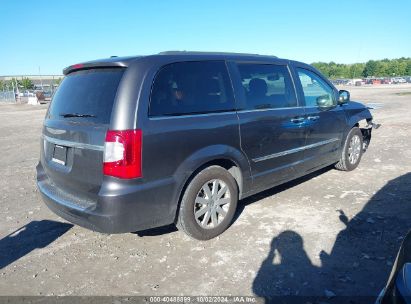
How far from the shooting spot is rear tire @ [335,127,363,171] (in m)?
6.21

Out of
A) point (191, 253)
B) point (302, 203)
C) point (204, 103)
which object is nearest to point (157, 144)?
point (204, 103)

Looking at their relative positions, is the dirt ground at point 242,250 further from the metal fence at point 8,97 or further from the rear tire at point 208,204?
the metal fence at point 8,97

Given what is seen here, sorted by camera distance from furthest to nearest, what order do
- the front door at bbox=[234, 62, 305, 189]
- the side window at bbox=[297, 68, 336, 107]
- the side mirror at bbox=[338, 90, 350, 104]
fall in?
the side mirror at bbox=[338, 90, 350, 104]
the side window at bbox=[297, 68, 336, 107]
the front door at bbox=[234, 62, 305, 189]

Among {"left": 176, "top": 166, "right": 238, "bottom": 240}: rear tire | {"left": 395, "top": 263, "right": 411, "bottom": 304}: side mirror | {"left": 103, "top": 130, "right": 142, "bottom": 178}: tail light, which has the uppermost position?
{"left": 103, "top": 130, "right": 142, "bottom": 178}: tail light

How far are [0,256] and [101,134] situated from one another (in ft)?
5.95

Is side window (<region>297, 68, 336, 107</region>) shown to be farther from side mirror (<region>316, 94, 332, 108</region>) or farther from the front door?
the front door

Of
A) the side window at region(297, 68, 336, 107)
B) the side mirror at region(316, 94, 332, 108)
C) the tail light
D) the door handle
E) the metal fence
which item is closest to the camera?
the tail light

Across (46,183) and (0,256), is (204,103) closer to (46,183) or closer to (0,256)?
(46,183)

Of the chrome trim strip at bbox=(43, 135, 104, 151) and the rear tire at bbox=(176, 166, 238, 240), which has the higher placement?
the chrome trim strip at bbox=(43, 135, 104, 151)

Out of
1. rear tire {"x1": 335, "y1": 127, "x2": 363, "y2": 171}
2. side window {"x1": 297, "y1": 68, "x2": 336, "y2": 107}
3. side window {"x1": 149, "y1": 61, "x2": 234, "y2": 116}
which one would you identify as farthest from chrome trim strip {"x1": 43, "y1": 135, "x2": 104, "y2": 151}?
rear tire {"x1": 335, "y1": 127, "x2": 363, "y2": 171}

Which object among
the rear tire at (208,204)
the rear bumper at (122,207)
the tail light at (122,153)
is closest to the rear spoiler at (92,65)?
the tail light at (122,153)

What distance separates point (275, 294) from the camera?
9.82 ft

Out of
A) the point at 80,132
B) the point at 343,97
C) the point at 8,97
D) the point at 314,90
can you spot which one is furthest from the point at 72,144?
the point at 8,97

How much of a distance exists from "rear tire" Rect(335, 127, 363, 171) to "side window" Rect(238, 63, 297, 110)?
186 centimetres
